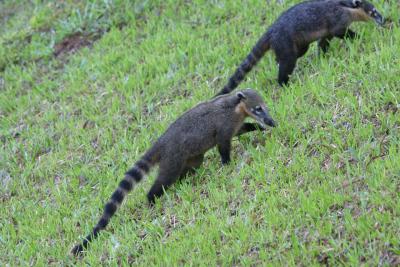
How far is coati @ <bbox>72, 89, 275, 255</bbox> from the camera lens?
309 inches

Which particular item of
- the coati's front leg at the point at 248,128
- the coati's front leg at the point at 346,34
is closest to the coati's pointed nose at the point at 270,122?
the coati's front leg at the point at 248,128

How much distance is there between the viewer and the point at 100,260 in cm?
720

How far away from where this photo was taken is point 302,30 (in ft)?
30.2

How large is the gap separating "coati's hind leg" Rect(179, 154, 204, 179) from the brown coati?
1352mm

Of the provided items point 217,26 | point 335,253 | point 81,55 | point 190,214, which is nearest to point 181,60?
point 217,26

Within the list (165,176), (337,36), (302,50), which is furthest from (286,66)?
(165,176)

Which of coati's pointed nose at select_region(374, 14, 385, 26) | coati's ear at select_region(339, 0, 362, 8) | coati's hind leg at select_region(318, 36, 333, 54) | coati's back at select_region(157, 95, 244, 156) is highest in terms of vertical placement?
coati's ear at select_region(339, 0, 362, 8)

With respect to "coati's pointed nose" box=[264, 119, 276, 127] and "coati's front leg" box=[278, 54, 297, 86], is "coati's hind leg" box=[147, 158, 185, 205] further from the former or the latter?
"coati's front leg" box=[278, 54, 297, 86]

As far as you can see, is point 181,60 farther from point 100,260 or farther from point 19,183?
point 100,260

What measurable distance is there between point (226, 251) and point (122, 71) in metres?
5.54

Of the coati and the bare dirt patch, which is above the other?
the coati

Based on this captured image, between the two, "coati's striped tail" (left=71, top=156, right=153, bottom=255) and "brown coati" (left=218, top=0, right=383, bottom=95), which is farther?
"brown coati" (left=218, top=0, right=383, bottom=95)

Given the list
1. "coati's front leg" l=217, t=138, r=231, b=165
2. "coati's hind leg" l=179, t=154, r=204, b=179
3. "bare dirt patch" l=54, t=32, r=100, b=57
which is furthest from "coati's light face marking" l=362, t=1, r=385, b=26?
"bare dirt patch" l=54, t=32, r=100, b=57

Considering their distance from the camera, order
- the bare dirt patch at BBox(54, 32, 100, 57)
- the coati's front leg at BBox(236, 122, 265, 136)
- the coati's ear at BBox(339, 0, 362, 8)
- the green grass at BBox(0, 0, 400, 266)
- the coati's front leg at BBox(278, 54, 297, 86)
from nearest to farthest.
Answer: the green grass at BBox(0, 0, 400, 266) < the coati's front leg at BBox(236, 122, 265, 136) < the coati's front leg at BBox(278, 54, 297, 86) < the coati's ear at BBox(339, 0, 362, 8) < the bare dirt patch at BBox(54, 32, 100, 57)
